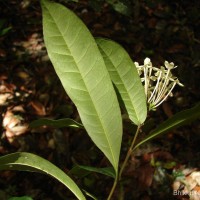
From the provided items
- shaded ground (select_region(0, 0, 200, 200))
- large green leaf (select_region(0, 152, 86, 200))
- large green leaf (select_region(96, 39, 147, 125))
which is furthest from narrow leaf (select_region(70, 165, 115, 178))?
shaded ground (select_region(0, 0, 200, 200))

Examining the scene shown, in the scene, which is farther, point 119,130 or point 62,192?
point 62,192

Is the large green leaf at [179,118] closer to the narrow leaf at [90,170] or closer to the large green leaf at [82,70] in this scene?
the large green leaf at [82,70]

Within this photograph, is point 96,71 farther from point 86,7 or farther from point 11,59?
point 86,7

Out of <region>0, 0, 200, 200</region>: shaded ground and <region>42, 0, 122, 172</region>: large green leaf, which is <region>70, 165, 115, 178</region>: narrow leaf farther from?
<region>0, 0, 200, 200</region>: shaded ground

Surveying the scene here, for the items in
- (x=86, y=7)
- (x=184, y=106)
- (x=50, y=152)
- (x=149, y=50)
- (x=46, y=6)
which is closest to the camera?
(x=46, y=6)

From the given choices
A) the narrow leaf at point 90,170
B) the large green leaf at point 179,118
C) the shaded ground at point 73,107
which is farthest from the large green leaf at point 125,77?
the shaded ground at point 73,107

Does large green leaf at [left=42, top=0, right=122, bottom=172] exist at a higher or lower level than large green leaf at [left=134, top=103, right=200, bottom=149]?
higher

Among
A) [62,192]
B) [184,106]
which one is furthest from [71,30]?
[184,106]

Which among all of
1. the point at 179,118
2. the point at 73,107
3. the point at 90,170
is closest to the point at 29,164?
the point at 90,170
